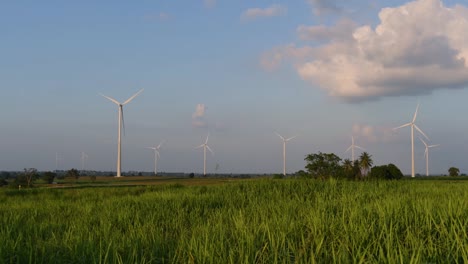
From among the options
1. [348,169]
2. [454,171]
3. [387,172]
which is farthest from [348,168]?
[454,171]

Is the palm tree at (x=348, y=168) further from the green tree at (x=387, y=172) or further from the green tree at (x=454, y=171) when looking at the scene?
the green tree at (x=454, y=171)

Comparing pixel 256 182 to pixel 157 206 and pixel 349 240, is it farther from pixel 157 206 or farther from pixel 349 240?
pixel 349 240

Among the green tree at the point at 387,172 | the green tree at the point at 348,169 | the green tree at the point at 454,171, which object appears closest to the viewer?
the green tree at the point at 387,172

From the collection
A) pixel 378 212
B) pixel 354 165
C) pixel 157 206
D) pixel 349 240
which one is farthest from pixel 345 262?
pixel 354 165

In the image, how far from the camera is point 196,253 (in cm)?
677

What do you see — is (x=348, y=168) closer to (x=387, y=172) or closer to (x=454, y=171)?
(x=387, y=172)

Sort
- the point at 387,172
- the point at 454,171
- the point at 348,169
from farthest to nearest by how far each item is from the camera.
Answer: the point at 454,171, the point at 348,169, the point at 387,172

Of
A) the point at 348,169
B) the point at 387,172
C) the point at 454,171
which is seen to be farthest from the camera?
the point at 454,171

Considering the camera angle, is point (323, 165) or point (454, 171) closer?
point (323, 165)

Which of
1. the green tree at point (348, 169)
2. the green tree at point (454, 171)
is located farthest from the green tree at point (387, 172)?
the green tree at point (454, 171)

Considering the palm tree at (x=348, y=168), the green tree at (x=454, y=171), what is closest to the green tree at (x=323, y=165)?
the palm tree at (x=348, y=168)

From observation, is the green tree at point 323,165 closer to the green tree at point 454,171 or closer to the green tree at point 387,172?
the green tree at point 387,172

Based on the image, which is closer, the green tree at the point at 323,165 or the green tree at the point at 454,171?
the green tree at the point at 323,165

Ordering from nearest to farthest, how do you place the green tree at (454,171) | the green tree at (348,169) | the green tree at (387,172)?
1. the green tree at (387,172)
2. the green tree at (348,169)
3. the green tree at (454,171)
